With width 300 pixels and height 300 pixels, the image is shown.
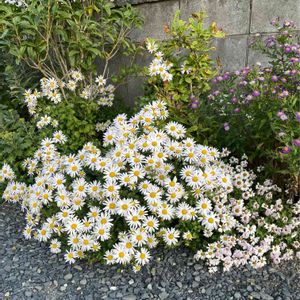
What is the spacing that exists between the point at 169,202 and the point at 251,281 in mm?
653

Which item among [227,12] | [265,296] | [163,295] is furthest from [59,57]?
[265,296]

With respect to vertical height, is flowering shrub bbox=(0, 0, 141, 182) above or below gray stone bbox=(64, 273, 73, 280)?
above

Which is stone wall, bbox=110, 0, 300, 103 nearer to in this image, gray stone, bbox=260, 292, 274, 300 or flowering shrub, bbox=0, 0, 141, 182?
flowering shrub, bbox=0, 0, 141, 182

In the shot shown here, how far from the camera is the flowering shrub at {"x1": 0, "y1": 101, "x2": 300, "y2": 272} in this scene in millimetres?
2092

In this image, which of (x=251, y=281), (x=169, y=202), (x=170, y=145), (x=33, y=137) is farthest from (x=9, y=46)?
(x=251, y=281)

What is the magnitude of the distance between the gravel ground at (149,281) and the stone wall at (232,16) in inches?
74.4

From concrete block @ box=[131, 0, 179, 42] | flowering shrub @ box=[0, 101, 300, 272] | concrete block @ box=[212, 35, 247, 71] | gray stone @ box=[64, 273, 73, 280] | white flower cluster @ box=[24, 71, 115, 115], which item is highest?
concrete block @ box=[131, 0, 179, 42]

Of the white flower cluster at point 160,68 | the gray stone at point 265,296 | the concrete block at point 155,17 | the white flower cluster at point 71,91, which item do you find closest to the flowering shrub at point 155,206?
the gray stone at point 265,296

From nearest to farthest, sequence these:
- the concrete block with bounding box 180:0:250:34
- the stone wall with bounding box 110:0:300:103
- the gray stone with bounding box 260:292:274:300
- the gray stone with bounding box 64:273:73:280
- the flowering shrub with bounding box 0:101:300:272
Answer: the gray stone with bounding box 260:292:274:300, the flowering shrub with bounding box 0:101:300:272, the gray stone with bounding box 64:273:73:280, the stone wall with bounding box 110:0:300:103, the concrete block with bounding box 180:0:250:34

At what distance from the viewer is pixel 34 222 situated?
7.97ft

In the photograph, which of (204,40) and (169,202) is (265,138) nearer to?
(169,202)

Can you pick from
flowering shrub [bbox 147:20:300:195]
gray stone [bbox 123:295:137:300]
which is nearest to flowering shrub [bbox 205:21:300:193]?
flowering shrub [bbox 147:20:300:195]

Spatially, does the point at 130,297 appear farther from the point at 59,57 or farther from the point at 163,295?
the point at 59,57

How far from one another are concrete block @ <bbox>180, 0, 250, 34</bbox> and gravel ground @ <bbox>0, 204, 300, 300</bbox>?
2.03 metres
